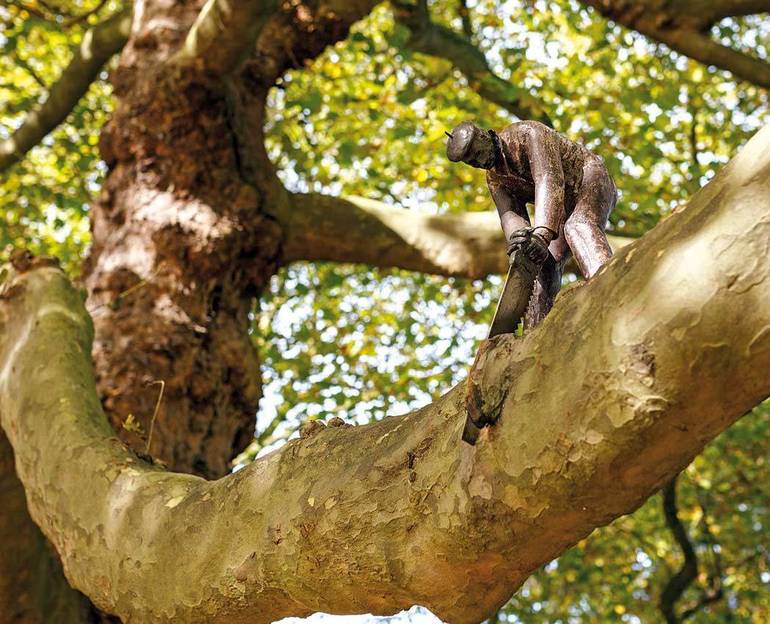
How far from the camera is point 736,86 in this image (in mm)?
9875

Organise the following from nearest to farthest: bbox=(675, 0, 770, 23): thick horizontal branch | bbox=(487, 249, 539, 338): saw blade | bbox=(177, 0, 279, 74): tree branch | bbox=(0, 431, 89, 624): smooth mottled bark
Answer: bbox=(487, 249, 539, 338): saw blade < bbox=(0, 431, 89, 624): smooth mottled bark < bbox=(177, 0, 279, 74): tree branch < bbox=(675, 0, 770, 23): thick horizontal branch

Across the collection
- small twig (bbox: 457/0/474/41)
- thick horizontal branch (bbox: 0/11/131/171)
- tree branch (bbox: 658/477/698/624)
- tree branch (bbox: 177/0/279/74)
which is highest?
small twig (bbox: 457/0/474/41)

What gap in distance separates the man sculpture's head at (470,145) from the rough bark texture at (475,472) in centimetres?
58

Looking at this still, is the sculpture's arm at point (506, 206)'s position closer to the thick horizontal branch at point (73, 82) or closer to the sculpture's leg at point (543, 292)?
the sculpture's leg at point (543, 292)

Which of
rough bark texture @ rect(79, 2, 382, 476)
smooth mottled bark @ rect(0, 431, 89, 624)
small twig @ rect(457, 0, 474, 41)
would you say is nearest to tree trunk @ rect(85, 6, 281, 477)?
rough bark texture @ rect(79, 2, 382, 476)

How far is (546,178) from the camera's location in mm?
2477

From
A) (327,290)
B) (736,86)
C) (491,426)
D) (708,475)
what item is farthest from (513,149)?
(708,475)

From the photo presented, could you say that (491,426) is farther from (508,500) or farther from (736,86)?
(736,86)

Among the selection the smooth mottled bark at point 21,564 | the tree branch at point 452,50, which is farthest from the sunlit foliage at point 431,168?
the smooth mottled bark at point 21,564

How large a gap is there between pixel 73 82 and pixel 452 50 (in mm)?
2858

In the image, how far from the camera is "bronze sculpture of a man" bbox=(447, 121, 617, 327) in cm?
242

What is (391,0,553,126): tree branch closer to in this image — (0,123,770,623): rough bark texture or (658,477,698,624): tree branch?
(658,477,698,624): tree branch

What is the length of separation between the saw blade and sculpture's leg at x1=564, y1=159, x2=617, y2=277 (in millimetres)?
169

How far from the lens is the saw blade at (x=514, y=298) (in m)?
2.27
